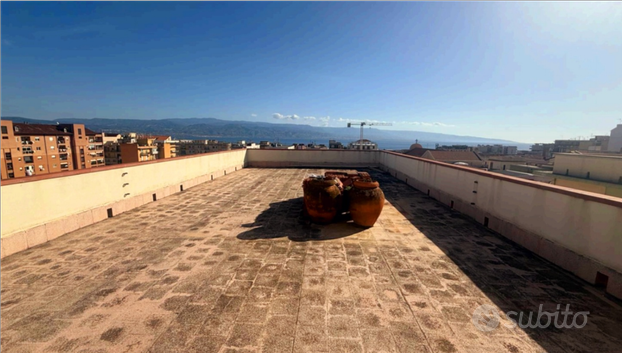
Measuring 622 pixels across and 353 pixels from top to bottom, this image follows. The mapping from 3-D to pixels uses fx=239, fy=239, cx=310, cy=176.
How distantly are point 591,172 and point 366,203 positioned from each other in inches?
556

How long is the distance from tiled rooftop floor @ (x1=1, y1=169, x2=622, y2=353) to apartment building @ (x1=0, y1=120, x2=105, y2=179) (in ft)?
214

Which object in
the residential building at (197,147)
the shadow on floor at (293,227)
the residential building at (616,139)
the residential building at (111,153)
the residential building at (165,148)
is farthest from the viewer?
the residential building at (197,147)

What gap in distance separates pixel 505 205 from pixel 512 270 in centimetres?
223

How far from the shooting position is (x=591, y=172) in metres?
12.1

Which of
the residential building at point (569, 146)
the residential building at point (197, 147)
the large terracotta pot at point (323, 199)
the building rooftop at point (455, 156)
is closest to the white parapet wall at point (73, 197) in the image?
the large terracotta pot at point (323, 199)

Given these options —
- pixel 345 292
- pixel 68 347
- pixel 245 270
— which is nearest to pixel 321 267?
pixel 345 292

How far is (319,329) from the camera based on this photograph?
2.93 m

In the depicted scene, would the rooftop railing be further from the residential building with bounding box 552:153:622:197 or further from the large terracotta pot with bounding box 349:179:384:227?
the residential building with bounding box 552:153:622:197

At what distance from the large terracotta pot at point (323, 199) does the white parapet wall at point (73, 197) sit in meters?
5.91

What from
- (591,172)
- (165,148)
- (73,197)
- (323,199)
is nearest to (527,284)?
(323,199)

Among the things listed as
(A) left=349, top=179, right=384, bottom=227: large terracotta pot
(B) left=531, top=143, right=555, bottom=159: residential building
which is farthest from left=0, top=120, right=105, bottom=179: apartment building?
(B) left=531, top=143, right=555, bottom=159: residential building

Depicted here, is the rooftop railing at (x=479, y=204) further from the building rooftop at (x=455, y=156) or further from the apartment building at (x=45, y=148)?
the apartment building at (x=45, y=148)

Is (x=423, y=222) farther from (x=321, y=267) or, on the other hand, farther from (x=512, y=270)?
(x=321, y=267)

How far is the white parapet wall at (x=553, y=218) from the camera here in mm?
3705
